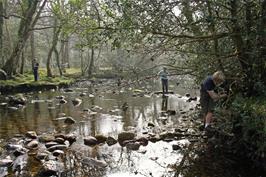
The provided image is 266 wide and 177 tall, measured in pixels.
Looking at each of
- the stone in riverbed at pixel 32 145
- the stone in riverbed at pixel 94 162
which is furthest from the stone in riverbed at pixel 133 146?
the stone in riverbed at pixel 32 145

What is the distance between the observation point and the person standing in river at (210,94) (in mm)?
8436

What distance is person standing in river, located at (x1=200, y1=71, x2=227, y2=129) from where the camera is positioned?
844 cm

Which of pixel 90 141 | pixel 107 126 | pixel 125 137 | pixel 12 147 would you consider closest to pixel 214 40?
pixel 125 137

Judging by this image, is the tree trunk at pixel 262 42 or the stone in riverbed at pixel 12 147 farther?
the stone in riverbed at pixel 12 147

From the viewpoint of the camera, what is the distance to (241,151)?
7812mm

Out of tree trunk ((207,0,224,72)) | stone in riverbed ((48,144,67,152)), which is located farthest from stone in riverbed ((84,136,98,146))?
tree trunk ((207,0,224,72))

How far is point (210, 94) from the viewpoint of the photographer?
8820 millimetres

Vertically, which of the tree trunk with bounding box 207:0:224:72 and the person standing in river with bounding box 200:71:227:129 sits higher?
the tree trunk with bounding box 207:0:224:72

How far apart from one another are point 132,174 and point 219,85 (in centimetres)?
271

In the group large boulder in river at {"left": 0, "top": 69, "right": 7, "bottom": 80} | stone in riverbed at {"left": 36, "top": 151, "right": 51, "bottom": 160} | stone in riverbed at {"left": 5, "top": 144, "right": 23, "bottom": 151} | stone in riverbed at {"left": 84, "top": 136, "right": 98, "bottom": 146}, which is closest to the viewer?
stone in riverbed at {"left": 36, "top": 151, "right": 51, "bottom": 160}

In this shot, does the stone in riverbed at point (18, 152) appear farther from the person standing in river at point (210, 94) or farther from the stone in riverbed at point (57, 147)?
the person standing in river at point (210, 94)

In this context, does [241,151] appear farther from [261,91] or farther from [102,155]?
[102,155]

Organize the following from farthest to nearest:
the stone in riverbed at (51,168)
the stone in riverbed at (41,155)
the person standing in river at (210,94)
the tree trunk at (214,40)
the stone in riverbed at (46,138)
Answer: the stone in riverbed at (46,138) < the stone in riverbed at (41,155) < the person standing in river at (210,94) < the tree trunk at (214,40) < the stone in riverbed at (51,168)

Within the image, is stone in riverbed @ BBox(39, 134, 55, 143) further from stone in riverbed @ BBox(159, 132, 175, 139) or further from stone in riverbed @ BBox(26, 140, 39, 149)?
stone in riverbed @ BBox(159, 132, 175, 139)
